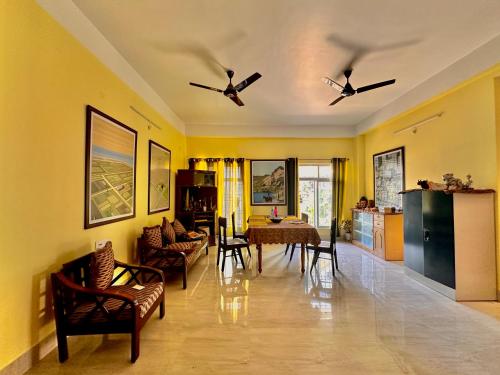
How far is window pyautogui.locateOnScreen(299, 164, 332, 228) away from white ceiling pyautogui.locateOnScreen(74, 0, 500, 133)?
2.88 metres

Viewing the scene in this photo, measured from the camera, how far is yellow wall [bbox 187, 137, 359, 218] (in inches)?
285

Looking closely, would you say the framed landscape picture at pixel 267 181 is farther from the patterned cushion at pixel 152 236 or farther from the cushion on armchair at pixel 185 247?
the patterned cushion at pixel 152 236

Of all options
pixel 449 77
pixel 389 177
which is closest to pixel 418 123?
pixel 449 77

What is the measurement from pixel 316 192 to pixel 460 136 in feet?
12.8

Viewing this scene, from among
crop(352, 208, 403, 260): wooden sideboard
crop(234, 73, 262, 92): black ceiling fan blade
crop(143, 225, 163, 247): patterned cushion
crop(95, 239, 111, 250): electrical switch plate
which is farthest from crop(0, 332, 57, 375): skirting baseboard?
crop(352, 208, 403, 260): wooden sideboard

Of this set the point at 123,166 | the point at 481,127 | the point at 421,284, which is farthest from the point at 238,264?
the point at 481,127

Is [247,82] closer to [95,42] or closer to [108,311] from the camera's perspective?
[95,42]

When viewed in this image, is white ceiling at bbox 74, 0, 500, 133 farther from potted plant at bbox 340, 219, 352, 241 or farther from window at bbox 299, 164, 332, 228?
potted plant at bbox 340, 219, 352, 241

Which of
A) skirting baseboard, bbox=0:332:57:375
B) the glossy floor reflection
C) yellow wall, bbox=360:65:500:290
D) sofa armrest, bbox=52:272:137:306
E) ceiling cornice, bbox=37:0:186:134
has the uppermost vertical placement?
ceiling cornice, bbox=37:0:186:134

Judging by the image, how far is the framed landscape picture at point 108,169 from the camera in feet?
9.17

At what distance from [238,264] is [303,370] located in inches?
117

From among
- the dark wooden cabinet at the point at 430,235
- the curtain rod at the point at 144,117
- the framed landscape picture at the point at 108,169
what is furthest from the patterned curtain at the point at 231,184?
the dark wooden cabinet at the point at 430,235

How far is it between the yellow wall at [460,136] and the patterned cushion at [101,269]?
475 centimetres

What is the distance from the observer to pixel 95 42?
2.93m
